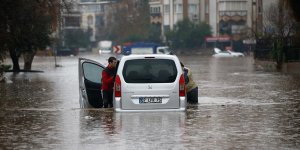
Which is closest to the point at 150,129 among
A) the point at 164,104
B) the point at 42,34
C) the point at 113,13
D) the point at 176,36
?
the point at 164,104

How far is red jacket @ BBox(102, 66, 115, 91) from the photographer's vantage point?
2111 centimetres

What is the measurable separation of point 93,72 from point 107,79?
1975 mm

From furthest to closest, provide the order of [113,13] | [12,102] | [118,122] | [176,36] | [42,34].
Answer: [113,13]
[176,36]
[42,34]
[12,102]
[118,122]

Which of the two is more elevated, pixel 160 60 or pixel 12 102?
pixel 160 60

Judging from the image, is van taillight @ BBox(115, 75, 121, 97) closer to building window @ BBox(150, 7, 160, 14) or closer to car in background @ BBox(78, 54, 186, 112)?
car in background @ BBox(78, 54, 186, 112)

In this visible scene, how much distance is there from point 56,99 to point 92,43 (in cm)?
16269

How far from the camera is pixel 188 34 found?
126m

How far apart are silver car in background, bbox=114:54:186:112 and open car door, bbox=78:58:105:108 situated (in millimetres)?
3001

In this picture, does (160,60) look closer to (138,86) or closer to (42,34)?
(138,86)

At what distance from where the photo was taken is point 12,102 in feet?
86.8

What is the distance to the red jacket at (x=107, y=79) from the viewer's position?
69.3ft

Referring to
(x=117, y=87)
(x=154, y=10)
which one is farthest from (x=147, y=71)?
(x=154, y=10)

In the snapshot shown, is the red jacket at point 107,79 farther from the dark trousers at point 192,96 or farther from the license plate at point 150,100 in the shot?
the dark trousers at point 192,96

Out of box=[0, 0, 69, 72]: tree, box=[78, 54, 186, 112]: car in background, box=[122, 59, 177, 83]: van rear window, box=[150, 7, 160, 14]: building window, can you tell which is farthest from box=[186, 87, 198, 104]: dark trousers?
box=[150, 7, 160, 14]: building window
